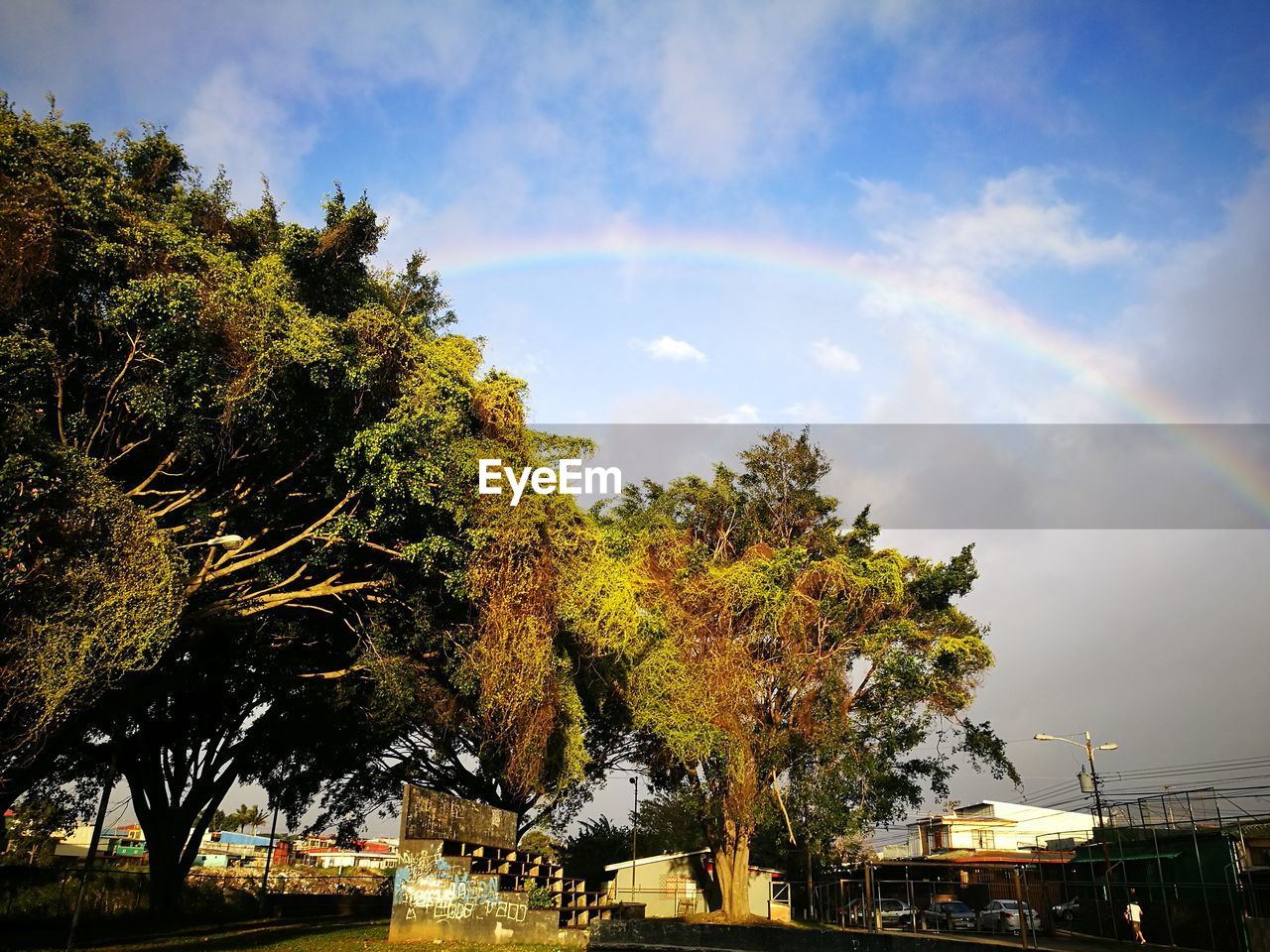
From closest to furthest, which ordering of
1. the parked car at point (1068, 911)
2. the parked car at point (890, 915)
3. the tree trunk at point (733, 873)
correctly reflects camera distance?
1. the parked car at point (1068, 911)
2. the tree trunk at point (733, 873)
3. the parked car at point (890, 915)

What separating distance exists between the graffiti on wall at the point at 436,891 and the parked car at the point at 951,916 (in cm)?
2411

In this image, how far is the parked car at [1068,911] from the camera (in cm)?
3129

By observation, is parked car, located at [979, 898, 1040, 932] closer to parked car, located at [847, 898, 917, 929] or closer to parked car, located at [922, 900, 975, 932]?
parked car, located at [922, 900, 975, 932]

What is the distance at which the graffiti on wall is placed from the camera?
1854 cm

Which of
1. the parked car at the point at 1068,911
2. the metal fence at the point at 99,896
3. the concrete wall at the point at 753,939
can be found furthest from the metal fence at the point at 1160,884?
the metal fence at the point at 99,896

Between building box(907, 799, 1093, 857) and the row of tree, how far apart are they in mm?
39133

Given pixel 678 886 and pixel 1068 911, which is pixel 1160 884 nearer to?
pixel 1068 911

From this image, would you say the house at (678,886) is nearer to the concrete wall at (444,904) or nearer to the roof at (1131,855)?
the roof at (1131,855)

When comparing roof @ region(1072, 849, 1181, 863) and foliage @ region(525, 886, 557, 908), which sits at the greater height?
roof @ region(1072, 849, 1181, 863)

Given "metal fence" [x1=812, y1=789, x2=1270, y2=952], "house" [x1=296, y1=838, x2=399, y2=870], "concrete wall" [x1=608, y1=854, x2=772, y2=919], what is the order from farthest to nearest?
"house" [x1=296, y1=838, x2=399, y2=870] → "concrete wall" [x1=608, y1=854, x2=772, y2=919] → "metal fence" [x1=812, y1=789, x2=1270, y2=952]

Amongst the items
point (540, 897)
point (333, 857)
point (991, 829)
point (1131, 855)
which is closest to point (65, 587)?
point (540, 897)

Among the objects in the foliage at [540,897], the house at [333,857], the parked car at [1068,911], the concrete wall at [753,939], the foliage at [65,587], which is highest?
the foliage at [65,587]

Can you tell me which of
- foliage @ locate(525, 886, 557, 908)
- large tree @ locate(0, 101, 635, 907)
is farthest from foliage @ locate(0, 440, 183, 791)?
foliage @ locate(525, 886, 557, 908)

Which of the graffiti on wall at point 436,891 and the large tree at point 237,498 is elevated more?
the large tree at point 237,498
